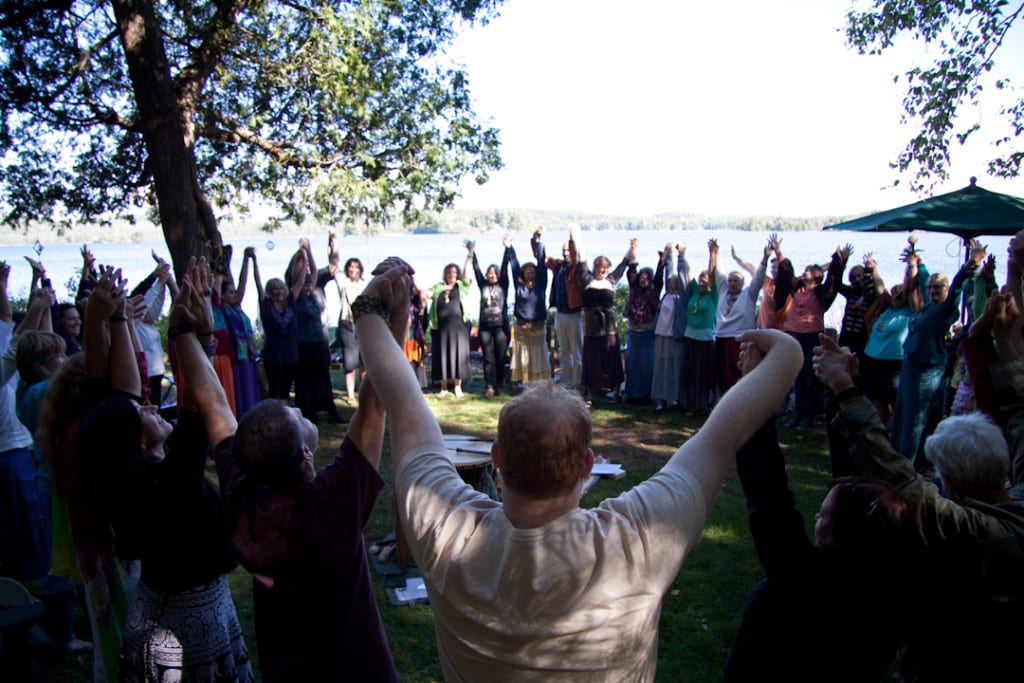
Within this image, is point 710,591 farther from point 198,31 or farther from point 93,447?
point 198,31

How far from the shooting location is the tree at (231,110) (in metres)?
8.08

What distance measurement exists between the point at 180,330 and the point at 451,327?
7790 mm

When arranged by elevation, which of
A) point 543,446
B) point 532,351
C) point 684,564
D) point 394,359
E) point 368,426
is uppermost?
point 394,359

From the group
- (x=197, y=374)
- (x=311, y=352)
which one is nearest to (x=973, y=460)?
(x=197, y=374)

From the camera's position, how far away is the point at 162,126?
785cm

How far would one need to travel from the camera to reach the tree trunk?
774cm

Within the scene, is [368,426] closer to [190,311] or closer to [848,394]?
[190,311]

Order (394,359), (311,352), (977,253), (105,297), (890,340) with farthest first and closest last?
1. (311,352)
2. (890,340)
3. (977,253)
4. (105,297)
5. (394,359)

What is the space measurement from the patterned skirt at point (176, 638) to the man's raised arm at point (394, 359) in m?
1.11

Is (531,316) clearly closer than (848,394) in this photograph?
No

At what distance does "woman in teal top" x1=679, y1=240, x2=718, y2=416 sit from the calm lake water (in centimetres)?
32

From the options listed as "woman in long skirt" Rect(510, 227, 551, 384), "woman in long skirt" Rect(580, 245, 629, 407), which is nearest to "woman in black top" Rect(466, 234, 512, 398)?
"woman in long skirt" Rect(510, 227, 551, 384)

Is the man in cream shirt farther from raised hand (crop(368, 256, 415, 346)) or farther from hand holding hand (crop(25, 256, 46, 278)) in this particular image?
hand holding hand (crop(25, 256, 46, 278))

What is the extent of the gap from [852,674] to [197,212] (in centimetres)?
823
